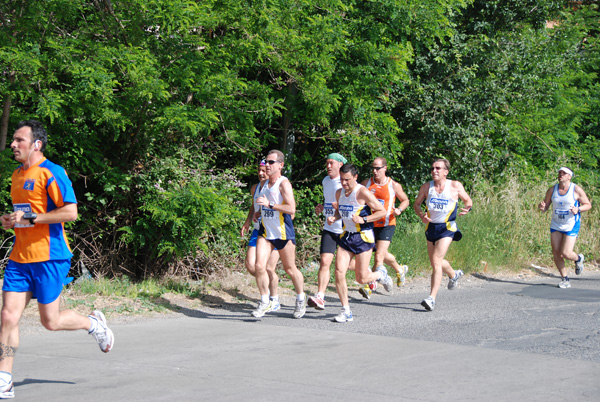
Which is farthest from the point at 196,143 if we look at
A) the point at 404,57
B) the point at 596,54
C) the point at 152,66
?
the point at 596,54

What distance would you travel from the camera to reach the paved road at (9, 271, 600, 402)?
526cm

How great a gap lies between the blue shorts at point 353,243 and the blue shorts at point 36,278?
4.27 meters

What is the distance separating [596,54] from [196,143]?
52.1 feet

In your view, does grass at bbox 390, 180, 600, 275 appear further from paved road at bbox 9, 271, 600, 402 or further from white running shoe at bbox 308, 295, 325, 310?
white running shoe at bbox 308, 295, 325, 310

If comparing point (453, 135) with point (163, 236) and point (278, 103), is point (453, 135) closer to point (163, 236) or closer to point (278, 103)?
point (278, 103)

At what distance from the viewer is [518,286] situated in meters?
12.4

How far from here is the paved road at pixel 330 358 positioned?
526 cm

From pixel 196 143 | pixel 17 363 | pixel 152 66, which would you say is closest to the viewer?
pixel 17 363

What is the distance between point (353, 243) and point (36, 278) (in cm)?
446

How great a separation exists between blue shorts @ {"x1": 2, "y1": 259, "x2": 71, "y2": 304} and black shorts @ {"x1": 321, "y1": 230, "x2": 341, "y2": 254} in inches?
165

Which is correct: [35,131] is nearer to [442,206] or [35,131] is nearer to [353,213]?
[353,213]

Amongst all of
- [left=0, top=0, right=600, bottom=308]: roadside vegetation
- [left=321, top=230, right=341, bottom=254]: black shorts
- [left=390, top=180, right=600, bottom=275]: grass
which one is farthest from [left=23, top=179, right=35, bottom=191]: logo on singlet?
[left=390, top=180, right=600, bottom=275]: grass

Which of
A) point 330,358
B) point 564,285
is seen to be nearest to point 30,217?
point 330,358

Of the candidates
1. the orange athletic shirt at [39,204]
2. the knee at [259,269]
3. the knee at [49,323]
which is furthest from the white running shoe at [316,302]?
the orange athletic shirt at [39,204]
